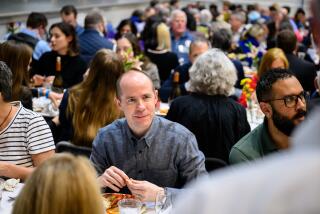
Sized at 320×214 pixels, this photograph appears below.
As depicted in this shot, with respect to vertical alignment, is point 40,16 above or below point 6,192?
above

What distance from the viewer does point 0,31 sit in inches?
386

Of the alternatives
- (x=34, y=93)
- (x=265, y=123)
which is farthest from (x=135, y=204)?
(x=34, y=93)

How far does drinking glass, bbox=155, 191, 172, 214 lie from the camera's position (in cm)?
269

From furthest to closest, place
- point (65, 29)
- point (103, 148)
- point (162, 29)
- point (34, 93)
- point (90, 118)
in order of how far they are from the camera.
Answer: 1. point (162, 29)
2. point (65, 29)
3. point (34, 93)
4. point (90, 118)
5. point (103, 148)

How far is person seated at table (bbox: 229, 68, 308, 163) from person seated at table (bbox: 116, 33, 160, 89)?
2237 mm

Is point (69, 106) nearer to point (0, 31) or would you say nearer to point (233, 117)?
point (233, 117)

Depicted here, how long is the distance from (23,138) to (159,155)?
866 millimetres

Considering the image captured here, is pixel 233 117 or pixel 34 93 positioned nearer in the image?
pixel 233 117

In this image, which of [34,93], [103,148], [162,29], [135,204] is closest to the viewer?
[135,204]

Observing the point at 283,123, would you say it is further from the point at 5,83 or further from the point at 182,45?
the point at 182,45

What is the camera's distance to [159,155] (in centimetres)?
315

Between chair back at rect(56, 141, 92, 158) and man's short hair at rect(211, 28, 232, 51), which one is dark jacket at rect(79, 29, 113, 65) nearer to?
man's short hair at rect(211, 28, 232, 51)

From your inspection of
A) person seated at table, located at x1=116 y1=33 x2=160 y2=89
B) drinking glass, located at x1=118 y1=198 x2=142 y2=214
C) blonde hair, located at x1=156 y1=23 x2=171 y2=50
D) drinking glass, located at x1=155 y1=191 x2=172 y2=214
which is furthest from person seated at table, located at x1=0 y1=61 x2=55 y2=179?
blonde hair, located at x1=156 y1=23 x2=171 y2=50

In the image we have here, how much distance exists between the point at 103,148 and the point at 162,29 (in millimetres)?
Result: 5260
